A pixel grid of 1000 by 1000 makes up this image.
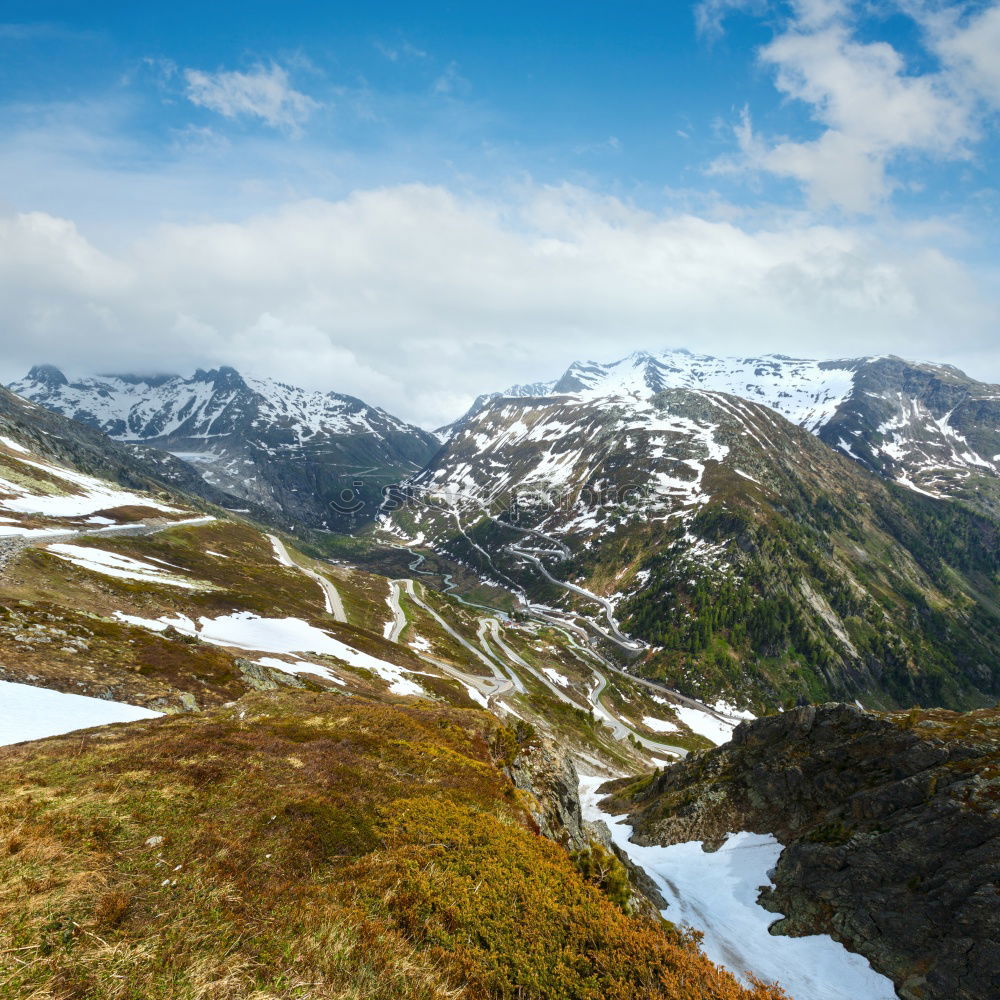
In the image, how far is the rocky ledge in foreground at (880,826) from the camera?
2106cm

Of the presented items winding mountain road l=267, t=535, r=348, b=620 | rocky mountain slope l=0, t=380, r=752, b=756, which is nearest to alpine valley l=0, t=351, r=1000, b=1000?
rocky mountain slope l=0, t=380, r=752, b=756

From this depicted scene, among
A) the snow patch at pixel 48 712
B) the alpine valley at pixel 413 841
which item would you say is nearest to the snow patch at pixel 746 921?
the alpine valley at pixel 413 841

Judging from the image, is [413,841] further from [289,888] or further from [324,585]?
[324,585]

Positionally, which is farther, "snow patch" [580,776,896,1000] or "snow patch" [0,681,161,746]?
"snow patch" [580,776,896,1000]

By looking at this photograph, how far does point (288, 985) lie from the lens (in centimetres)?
805

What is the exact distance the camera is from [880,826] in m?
27.6

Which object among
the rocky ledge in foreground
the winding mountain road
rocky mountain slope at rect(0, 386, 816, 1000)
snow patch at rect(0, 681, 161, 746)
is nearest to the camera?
rocky mountain slope at rect(0, 386, 816, 1000)

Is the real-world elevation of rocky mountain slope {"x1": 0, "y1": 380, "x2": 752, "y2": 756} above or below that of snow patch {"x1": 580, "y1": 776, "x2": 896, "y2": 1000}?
below

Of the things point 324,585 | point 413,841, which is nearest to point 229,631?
point 413,841

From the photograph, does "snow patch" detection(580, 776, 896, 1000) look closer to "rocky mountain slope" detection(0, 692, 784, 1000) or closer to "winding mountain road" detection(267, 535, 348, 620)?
"rocky mountain slope" detection(0, 692, 784, 1000)

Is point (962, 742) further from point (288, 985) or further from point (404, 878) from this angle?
A: point (288, 985)

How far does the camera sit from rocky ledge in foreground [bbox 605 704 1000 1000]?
2106cm

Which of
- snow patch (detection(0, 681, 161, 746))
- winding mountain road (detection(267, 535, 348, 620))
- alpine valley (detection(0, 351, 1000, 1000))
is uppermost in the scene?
alpine valley (detection(0, 351, 1000, 1000))

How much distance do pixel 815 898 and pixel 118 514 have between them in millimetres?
A: 148999
